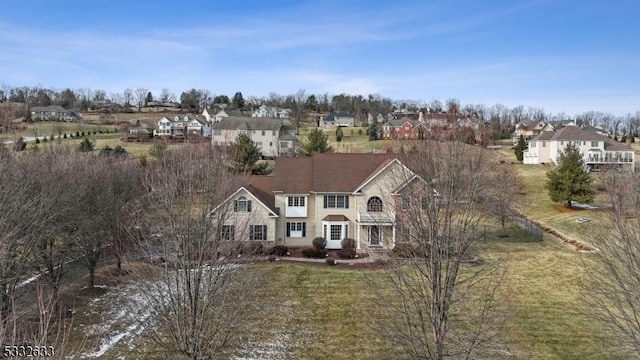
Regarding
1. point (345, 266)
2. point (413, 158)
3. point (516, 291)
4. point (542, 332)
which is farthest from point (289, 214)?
point (413, 158)

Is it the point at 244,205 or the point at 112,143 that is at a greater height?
the point at 112,143

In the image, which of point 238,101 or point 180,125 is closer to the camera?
point 180,125

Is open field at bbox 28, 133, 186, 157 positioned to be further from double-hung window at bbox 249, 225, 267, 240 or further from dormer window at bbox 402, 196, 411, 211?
dormer window at bbox 402, 196, 411, 211

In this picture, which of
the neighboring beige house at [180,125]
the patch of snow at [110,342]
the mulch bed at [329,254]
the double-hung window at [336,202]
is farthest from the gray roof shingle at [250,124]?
the patch of snow at [110,342]

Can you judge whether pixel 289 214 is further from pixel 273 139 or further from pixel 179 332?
pixel 273 139

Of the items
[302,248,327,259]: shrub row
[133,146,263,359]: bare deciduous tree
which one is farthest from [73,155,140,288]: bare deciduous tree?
[302,248,327,259]: shrub row

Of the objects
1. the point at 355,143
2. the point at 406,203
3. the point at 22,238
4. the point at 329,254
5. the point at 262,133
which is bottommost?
the point at 329,254

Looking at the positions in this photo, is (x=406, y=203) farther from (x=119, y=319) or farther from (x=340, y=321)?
(x=119, y=319)

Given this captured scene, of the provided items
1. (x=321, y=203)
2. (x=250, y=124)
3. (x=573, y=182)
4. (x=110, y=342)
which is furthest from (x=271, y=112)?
(x=110, y=342)
